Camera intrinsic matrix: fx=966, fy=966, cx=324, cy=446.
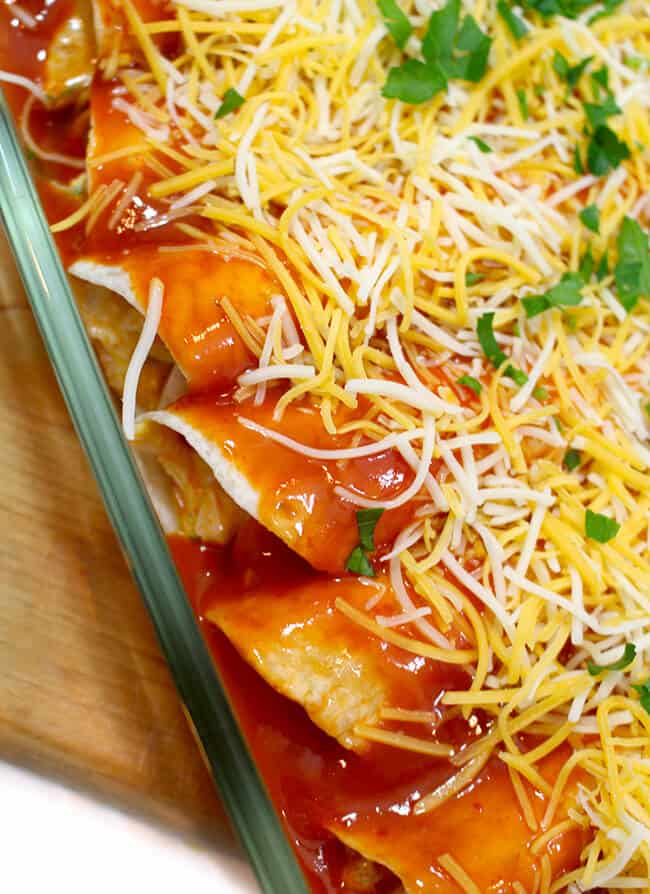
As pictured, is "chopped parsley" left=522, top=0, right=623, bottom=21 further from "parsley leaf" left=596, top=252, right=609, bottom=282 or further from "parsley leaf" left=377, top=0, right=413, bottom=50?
"parsley leaf" left=596, top=252, right=609, bottom=282

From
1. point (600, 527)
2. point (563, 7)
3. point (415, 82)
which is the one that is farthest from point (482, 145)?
point (600, 527)

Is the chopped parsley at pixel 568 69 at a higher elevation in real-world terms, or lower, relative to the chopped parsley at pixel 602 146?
higher

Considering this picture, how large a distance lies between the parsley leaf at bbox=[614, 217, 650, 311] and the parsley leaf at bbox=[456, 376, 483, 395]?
32cm

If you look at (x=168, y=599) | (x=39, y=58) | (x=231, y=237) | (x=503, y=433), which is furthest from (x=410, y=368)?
(x=39, y=58)

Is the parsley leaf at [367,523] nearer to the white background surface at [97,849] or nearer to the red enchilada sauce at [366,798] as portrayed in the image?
the red enchilada sauce at [366,798]

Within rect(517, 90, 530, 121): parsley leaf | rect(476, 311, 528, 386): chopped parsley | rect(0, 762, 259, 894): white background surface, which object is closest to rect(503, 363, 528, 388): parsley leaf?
rect(476, 311, 528, 386): chopped parsley

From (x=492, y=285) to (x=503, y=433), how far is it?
0.77 ft

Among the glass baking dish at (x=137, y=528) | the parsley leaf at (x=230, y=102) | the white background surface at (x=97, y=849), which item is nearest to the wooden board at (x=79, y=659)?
the white background surface at (x=97, y=849)

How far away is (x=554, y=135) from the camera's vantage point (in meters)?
1.53

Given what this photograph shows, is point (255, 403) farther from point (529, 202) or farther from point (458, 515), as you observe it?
point (529, 202)

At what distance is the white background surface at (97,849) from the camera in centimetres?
134

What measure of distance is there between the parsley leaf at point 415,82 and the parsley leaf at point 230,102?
222mm

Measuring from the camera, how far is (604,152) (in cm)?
153

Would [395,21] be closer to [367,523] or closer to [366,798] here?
[367,523]
